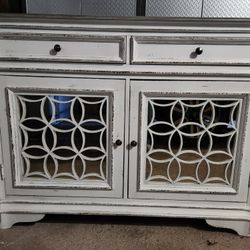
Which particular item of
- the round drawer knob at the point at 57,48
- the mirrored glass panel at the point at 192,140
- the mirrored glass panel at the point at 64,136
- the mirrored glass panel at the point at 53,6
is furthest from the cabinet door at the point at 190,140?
the mirrored glass panel at the point at 53,6

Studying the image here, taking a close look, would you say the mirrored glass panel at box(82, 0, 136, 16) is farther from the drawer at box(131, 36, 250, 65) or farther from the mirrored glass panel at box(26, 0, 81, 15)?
the drawer at box(131, 36, 250, 65)

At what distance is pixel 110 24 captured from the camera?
83 cm

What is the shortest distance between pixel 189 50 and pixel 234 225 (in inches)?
24.1

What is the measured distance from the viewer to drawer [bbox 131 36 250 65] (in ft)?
2.74

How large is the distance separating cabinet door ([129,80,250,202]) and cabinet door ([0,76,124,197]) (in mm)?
69

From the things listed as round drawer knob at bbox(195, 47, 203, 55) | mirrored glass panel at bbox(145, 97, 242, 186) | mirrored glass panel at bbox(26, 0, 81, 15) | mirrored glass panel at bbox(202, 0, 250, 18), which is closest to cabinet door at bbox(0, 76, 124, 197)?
mirrored glass panel at bbox(145, 97, 242, 186)

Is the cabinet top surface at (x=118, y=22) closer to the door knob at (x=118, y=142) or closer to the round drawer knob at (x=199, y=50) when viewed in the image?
the round drawer knob at (x=199, y=50)

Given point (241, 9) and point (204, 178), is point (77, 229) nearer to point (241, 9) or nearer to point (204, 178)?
point (204, 178)

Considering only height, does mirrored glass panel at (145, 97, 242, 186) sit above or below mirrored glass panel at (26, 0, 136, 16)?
below

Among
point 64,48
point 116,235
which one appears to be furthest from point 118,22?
point 116,235

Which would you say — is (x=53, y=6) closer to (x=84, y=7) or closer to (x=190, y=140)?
(x=84, y=7)

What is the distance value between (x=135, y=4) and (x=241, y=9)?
40cm

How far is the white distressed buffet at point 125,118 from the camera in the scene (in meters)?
0.84

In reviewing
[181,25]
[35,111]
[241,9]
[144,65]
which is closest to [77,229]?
[35,111]
